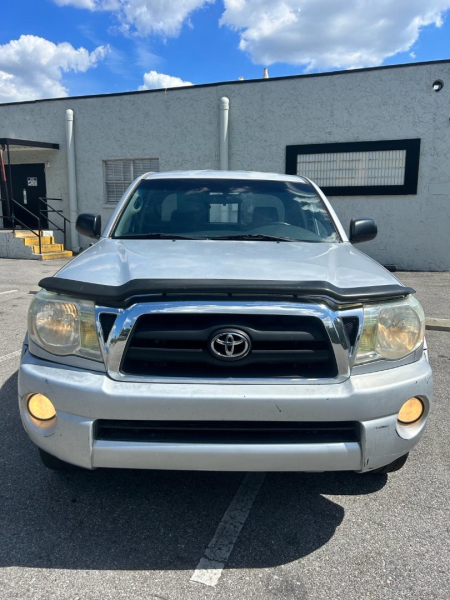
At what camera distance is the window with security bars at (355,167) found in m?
11.1

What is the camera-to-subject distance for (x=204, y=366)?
2.02 meters

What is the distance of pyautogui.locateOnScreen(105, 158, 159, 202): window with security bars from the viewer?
43.6 ft

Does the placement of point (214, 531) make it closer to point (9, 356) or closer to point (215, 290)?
point (215, 290)

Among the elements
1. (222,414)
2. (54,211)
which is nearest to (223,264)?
(222,414)

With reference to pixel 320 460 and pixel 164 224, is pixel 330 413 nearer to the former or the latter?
pixel 320 460

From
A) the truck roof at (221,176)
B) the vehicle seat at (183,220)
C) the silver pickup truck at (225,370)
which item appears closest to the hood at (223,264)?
the silver pickup truck at (225,370)

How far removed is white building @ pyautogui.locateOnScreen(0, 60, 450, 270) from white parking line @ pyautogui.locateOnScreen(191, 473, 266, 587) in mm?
9814

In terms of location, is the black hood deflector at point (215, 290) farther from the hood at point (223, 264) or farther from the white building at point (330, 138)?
the white building at point (330, 138)

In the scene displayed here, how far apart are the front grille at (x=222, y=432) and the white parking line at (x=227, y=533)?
540mm

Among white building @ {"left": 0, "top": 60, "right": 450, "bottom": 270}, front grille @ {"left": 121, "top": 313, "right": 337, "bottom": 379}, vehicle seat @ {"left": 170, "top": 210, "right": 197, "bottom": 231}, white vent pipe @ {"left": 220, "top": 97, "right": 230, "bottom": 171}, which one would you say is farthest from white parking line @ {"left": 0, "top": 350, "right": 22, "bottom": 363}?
white building @ {"left": 0, "top": 60, "right": 450, "bottom": 270}

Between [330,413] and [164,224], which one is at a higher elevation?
[164,224]

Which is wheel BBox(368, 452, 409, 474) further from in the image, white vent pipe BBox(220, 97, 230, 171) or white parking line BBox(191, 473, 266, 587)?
white vent pipe BBox(220, 97, 230, 171)

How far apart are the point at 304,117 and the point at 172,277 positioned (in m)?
10.7

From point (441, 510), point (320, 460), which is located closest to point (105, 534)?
point (320, 460)
